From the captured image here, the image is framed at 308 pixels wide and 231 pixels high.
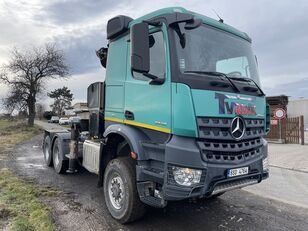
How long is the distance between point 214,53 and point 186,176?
6.05ft

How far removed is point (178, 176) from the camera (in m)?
3.60

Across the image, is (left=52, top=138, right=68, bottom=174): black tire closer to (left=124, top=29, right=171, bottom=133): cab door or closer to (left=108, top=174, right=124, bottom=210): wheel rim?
(left=108, top=174, right=124, bottom=210): wheel rim

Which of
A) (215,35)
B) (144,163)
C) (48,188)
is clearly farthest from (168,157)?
(48,188)

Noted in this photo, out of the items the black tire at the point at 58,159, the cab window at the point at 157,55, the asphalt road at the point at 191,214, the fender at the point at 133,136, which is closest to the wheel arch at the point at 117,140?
the fender at the point at 133,136

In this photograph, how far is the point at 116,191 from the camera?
4.71 meters

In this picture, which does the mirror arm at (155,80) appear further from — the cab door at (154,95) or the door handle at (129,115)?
the door handle at (129,115)

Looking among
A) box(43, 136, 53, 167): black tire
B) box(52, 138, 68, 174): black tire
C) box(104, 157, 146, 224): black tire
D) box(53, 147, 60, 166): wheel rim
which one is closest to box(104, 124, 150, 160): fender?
box(104, 157, 146, 224): black tire

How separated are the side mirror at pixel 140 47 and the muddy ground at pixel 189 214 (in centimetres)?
243

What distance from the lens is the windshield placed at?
3.91 meters

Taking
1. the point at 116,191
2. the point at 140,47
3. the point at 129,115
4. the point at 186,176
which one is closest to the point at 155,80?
the point at 140,47

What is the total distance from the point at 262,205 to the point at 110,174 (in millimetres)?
3082

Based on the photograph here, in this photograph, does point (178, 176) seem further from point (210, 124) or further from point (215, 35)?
point (215, 35)

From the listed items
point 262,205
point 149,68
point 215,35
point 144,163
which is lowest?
point 262,205

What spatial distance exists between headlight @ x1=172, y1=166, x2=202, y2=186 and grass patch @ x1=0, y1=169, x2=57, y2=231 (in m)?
2.05
